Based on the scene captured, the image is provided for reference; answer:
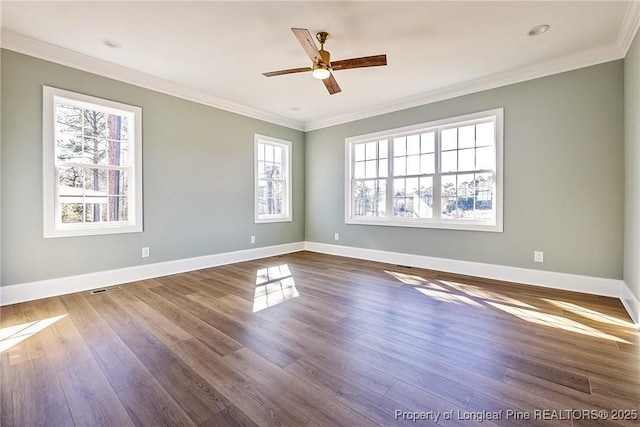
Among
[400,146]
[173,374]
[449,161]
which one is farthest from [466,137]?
[173,374]

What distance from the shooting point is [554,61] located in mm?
3455

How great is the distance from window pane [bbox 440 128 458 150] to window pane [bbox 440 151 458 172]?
0.09 metres

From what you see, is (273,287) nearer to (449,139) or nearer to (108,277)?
(108,277)

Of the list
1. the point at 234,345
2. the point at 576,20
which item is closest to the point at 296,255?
the point at 234,345

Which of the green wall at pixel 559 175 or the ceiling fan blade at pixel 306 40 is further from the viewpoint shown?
the green wall at pixel 559 175

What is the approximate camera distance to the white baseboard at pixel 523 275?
312cm

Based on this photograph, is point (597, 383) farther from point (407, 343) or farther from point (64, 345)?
point (64, 345)

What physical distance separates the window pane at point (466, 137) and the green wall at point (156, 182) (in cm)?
326

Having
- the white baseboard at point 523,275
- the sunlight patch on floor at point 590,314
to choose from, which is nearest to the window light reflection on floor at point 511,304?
the sunlight patch on floor at point 590,314

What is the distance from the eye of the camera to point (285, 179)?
609cm

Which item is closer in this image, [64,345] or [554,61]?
[64,345]

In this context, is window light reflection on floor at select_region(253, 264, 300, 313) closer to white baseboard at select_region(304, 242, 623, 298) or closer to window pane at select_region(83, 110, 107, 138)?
white baseboard at select_region(304, 242, 623, 298)

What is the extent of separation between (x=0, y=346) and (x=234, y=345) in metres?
1.73

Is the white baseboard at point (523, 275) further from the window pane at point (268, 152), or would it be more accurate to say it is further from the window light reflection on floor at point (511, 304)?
the window pane at point (268, 152)
